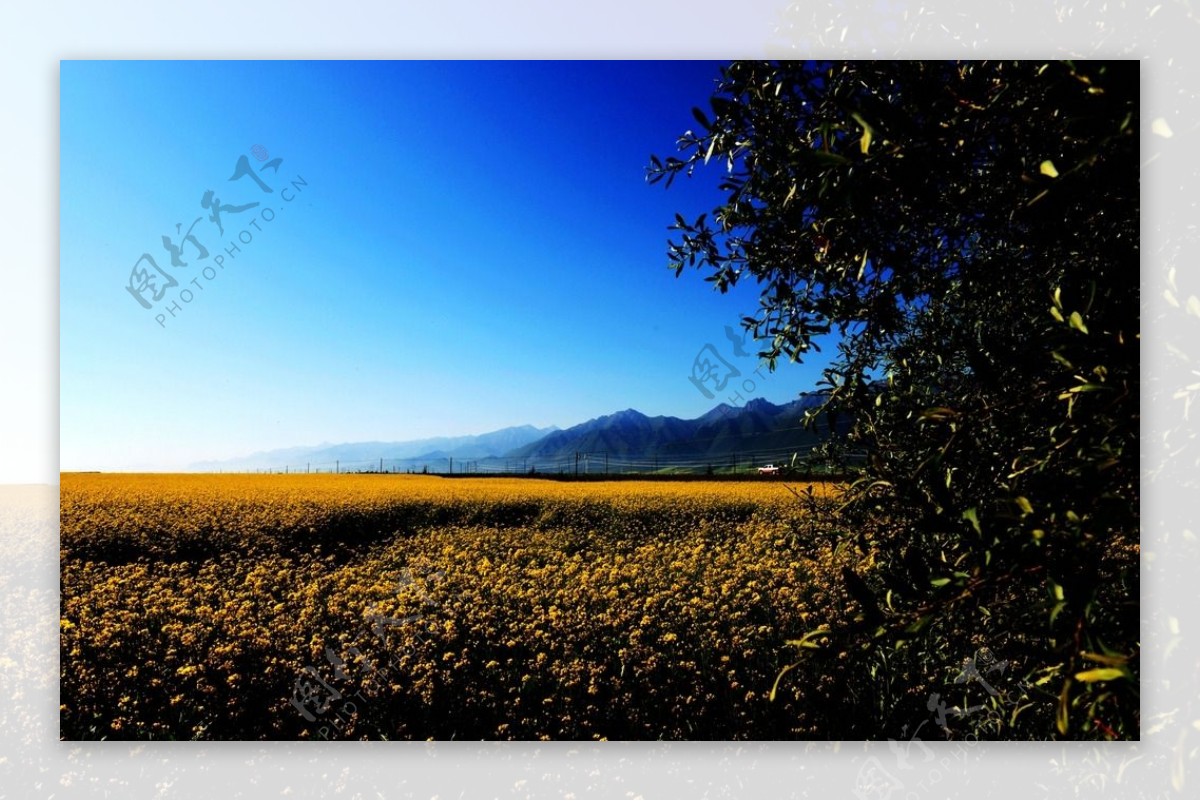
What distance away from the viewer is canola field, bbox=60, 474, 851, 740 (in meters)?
3.34

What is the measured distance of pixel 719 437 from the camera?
4711mm

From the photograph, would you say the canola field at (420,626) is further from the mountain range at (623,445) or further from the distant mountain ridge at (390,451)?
the distant mountain ridge at (390,451)

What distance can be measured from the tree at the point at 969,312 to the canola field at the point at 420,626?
0.68 metres

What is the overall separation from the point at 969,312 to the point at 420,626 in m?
2.97

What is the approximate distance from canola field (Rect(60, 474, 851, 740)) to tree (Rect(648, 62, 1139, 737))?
2.23 feet

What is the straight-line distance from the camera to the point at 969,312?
258 centimetres

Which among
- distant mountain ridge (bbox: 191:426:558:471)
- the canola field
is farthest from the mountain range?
the canola field

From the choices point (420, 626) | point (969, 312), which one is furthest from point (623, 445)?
point (969, 312)

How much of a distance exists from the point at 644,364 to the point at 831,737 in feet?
6.44

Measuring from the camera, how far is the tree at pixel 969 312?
5.19 feet

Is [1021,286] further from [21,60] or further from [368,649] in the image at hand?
[21,60]

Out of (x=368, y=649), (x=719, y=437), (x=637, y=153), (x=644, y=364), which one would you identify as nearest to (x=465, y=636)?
(x=368, y=649)

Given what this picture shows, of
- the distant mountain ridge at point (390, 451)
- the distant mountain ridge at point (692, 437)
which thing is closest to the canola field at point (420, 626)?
the distant mountain ridge at point (692, 437)

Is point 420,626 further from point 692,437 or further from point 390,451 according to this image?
point 692,437
